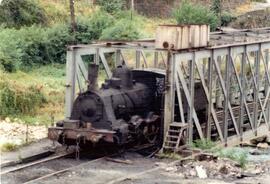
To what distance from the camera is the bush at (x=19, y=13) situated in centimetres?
4550

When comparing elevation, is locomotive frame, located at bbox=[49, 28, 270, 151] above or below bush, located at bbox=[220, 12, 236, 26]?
below

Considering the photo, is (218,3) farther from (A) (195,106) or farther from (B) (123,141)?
(B) (123,141)

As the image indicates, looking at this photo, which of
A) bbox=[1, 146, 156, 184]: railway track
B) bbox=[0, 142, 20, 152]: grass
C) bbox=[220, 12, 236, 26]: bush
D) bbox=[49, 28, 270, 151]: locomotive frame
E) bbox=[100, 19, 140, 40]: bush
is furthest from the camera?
bbox=[220, 12, 236, 26]: bush

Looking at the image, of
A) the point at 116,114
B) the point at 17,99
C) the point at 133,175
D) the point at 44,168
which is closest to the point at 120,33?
the point at 17,99

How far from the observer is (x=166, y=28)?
21234 mm

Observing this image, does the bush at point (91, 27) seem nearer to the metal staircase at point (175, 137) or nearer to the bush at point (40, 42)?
the bush at point (40, 42)

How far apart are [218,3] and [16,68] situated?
Answer: 2618cm

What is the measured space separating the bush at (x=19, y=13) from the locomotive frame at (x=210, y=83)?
20.5m

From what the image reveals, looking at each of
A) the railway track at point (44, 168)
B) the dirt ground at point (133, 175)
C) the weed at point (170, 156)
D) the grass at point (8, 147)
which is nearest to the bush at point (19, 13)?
the grass at point (8, 147)

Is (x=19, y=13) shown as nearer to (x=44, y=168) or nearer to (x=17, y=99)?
(x=17, y=99)

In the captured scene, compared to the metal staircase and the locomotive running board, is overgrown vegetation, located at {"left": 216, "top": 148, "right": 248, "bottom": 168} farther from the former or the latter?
the locomotive running board

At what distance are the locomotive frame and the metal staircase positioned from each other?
0.54ft

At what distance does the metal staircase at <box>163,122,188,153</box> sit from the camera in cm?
2067

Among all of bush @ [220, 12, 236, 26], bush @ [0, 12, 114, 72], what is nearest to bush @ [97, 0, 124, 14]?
bush @ [220, 12, 236, 26]
